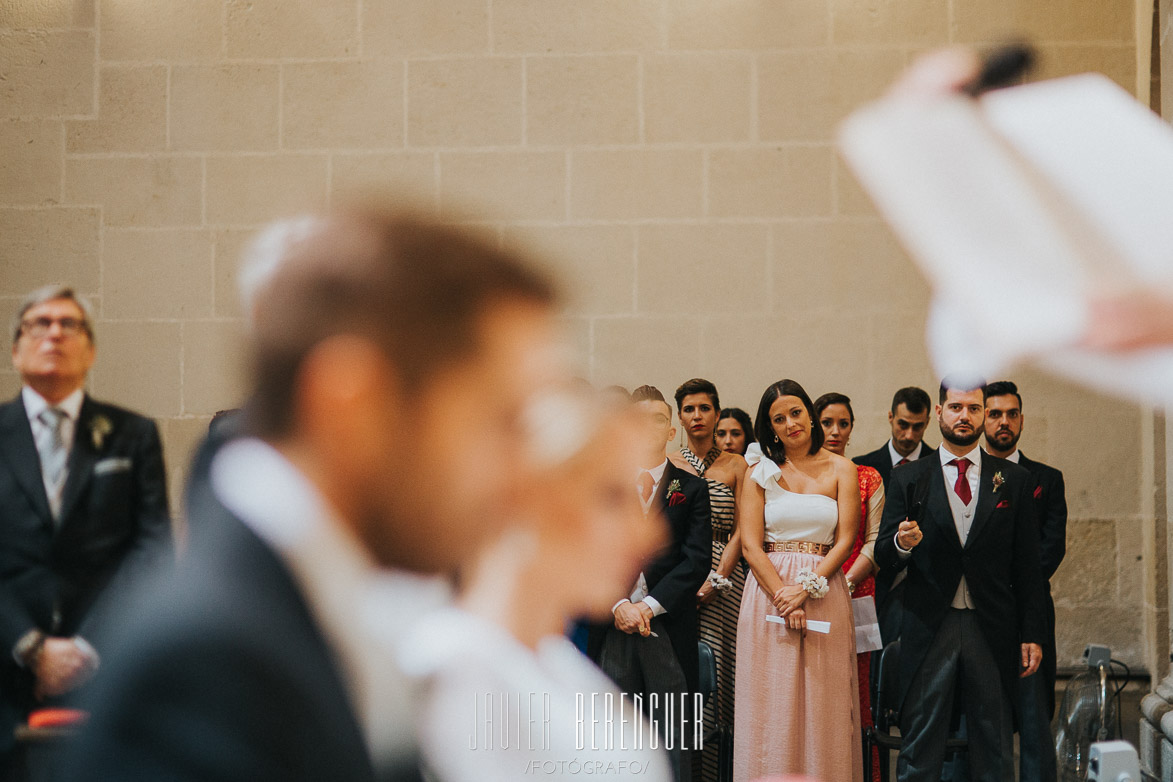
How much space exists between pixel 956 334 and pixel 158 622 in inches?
19.3

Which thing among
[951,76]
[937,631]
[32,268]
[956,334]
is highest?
[32,268]

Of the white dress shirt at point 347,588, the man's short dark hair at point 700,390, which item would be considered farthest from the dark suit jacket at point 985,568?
the white dress shirt at point 347,588

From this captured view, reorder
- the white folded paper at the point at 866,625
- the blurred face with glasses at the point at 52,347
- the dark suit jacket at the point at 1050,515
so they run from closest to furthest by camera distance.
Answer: the blurred face with glasses at the point at 52,347, the white folded paper at the point at 866,625, the dark suit jacket at the point at 1050,515

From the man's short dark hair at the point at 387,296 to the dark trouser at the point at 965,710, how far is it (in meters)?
4.35

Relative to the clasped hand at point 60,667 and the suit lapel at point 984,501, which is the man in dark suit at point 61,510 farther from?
the suit lapel at point 984,501

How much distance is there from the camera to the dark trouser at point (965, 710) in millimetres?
4383

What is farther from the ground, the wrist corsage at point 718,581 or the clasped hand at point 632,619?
the wrist corsage at point 718,581

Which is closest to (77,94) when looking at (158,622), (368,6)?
(368,6)

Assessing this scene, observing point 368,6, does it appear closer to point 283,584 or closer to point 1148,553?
point 1148,553

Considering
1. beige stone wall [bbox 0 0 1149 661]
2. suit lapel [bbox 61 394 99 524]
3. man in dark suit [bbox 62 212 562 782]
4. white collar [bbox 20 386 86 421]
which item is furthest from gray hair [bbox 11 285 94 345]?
beige stone wall [bbox 0 0 1149 661]

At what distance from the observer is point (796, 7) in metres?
6.76

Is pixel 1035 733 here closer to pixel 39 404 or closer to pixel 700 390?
pixel 700 390

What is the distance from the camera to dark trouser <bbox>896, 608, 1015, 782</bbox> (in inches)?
173

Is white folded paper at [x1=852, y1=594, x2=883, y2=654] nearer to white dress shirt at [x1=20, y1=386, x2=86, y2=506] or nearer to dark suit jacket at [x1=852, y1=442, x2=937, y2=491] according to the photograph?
dark suit jacket at [x1=852, y1=442, x2=937, y2=491]
